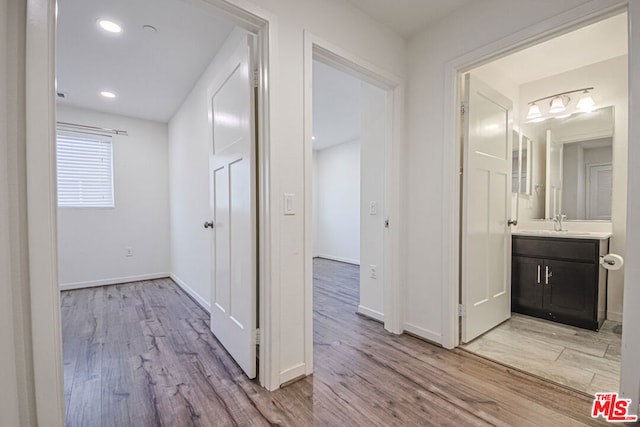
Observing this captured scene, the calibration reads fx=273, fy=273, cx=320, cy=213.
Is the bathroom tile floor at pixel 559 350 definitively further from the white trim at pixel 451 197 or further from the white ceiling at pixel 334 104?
the white ceiling at pixel 334 104

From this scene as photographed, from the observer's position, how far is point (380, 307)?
2.56 meters

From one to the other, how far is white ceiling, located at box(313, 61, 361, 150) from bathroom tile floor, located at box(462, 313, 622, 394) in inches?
105

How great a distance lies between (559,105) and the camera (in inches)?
111

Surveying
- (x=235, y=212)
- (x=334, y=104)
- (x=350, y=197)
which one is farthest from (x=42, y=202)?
(x=350, y=197)

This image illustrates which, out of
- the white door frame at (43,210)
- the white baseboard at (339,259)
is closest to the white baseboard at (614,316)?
the white baseboard at (339,259)

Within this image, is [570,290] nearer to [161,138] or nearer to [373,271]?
[373,271]

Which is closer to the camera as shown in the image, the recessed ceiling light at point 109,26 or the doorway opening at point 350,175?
the recessed ceiling light at point 109,26

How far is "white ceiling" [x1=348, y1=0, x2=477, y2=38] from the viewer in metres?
1.89

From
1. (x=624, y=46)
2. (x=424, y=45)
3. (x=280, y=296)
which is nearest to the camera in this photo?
(x=280, y=296)

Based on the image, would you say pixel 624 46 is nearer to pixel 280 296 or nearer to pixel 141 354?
pixel 280 296

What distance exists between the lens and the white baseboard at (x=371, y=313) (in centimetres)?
255

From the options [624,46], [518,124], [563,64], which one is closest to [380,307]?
[518,124]

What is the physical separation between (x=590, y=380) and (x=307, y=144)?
2207mm

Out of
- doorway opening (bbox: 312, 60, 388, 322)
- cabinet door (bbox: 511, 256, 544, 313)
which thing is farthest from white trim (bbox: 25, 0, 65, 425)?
cabinet door (bbox: 511, 256, 544, 313)
